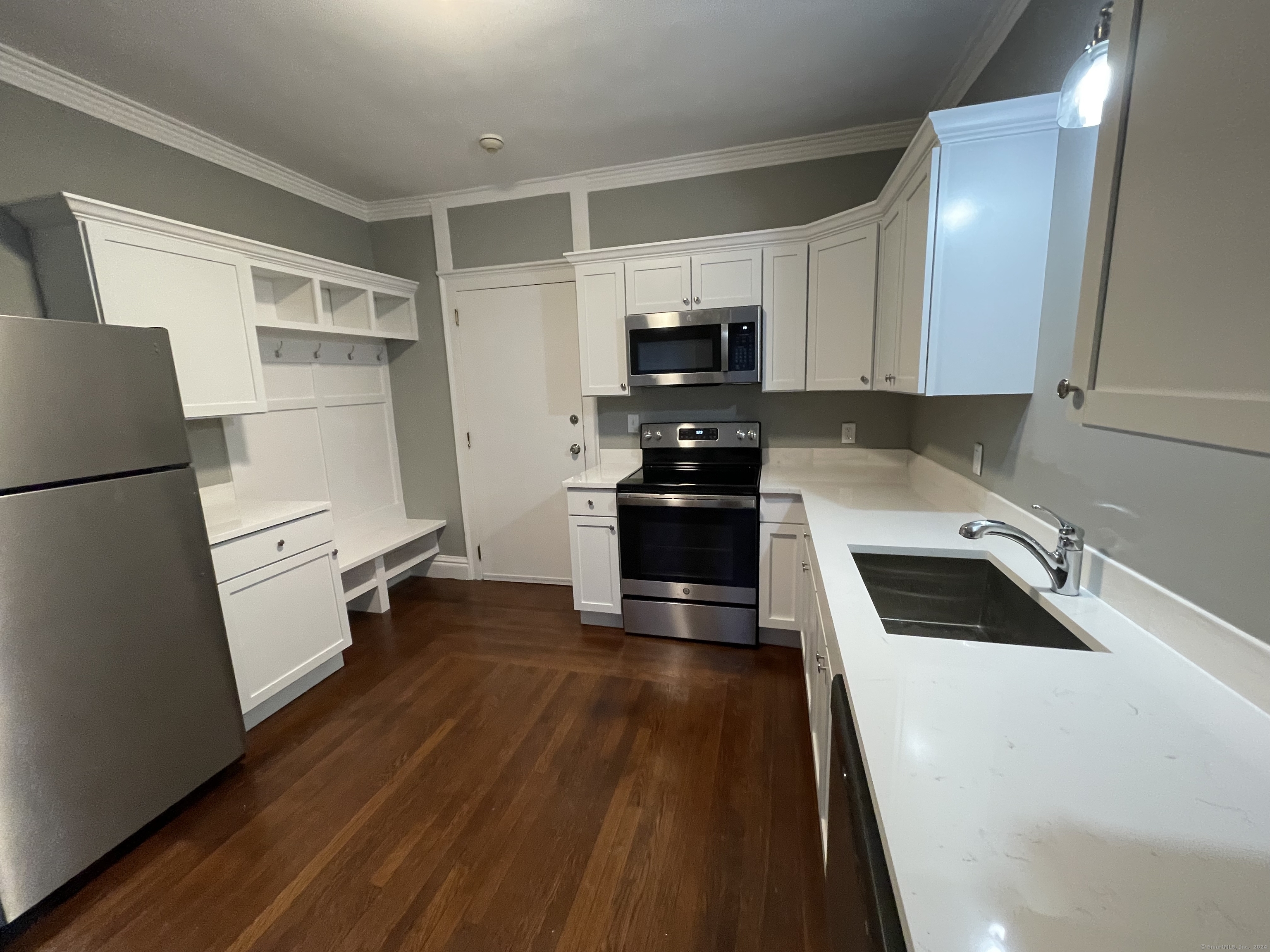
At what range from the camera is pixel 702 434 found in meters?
2.98

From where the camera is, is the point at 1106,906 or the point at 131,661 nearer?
the point at 1106,906

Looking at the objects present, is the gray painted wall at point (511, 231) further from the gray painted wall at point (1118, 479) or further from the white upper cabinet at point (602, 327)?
the gray painted wall at point (1118, 479)

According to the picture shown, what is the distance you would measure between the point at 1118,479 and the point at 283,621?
2.90 metres

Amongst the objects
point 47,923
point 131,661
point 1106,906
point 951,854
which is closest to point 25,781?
point 131,661

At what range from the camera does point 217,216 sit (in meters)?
2.48

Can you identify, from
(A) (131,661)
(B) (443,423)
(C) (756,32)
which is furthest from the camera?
(B) (443,423)

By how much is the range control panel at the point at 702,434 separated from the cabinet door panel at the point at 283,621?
1850mm

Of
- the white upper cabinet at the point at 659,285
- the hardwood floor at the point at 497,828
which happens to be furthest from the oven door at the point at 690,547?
the white upper cabinet at the point at 659,285

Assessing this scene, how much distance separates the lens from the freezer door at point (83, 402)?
1303mm

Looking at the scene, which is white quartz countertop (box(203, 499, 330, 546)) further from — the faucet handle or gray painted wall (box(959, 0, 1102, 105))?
gray painted wall (box(959, 0, 1102, 105))

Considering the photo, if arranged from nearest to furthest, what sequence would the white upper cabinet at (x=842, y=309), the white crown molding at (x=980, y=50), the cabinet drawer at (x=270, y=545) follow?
the white crown molding at (x=980, y=50), the cabinet drawer at (x=270, y=545), the white upper cabinet at (x=842, y=309)

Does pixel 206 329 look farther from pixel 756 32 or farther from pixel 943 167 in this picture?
pixel 943 167

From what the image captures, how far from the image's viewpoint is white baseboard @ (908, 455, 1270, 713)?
770mm

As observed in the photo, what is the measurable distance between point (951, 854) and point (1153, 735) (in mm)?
446
